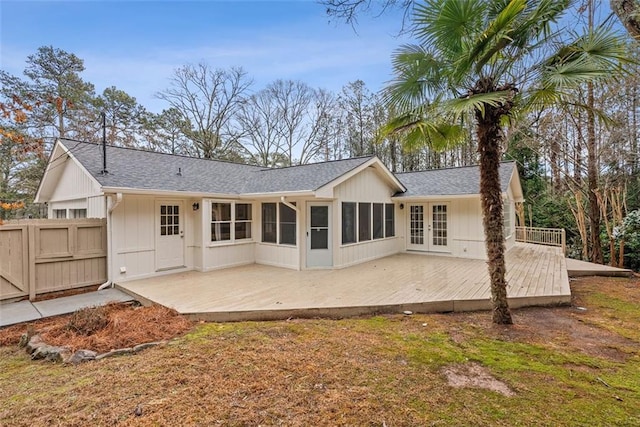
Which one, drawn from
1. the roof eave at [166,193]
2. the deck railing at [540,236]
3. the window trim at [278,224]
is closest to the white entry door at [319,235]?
the window trim at [278,224]

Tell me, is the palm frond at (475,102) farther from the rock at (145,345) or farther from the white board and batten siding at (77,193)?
the white board and batten siding at (77,193)

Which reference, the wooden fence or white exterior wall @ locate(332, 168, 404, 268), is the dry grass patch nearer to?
the wooden fence

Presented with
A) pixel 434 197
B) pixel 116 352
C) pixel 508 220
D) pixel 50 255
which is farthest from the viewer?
pixel 508 220

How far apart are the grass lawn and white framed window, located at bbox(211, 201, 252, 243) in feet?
13.9

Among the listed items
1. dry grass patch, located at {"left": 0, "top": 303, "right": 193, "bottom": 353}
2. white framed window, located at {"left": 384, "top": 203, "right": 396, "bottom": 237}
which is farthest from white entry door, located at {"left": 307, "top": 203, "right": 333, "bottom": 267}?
dry grass patch, located at {"left": 0, "top": 303, "right": 193, "bottom": 353}

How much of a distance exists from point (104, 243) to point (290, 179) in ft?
16.6

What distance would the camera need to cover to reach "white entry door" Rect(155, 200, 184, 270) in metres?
7.80

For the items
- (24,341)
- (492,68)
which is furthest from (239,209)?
(492,68)

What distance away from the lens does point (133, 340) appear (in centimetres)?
405

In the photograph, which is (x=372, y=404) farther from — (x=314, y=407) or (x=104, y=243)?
(x=104, y=243)

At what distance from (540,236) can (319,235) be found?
11.2 meters

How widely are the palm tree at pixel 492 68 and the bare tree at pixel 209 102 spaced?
64.0 feet

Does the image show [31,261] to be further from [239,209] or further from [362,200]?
[362,200]

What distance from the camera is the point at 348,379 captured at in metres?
3.10
